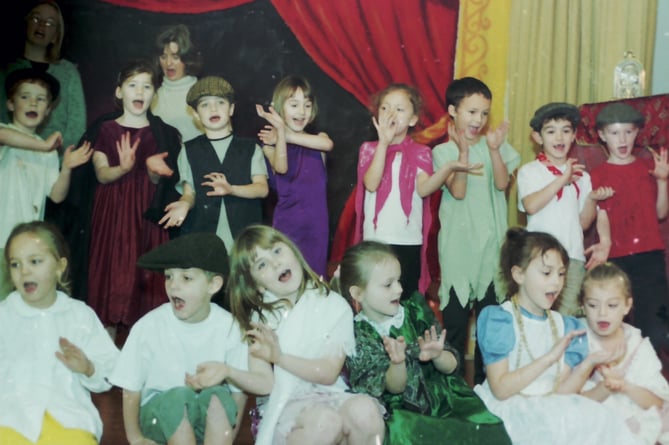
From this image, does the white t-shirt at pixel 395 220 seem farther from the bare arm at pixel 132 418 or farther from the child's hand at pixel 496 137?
the bare arm at pixel 132 418

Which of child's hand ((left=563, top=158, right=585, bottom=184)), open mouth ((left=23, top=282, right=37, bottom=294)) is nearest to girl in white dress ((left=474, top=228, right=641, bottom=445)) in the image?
child's hand ((left=563, top=158, right=585, bottom=184))

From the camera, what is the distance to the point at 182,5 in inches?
113

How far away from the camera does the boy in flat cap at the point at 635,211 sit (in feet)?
8.77

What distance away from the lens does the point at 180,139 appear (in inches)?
108

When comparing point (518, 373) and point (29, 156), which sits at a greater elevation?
point (29, 156)

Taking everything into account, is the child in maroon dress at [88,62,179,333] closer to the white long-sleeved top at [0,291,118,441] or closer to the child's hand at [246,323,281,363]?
the white long-sleeved top at [0,291,118,441]

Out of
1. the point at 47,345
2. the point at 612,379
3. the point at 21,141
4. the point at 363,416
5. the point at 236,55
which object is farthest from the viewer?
the point at 236,55

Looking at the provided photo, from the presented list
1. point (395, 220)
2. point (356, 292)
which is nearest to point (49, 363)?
point (356, 292)

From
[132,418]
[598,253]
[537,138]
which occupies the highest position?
[537,138]

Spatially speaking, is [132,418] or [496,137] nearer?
[132,418]

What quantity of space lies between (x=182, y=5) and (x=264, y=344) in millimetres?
1113

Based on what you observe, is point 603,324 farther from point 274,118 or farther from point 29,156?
point 29,156

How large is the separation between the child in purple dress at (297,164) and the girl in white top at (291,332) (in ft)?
0.75

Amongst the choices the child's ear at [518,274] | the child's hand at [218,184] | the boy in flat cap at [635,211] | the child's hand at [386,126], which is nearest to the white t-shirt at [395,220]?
the child's hand at [386,126]
